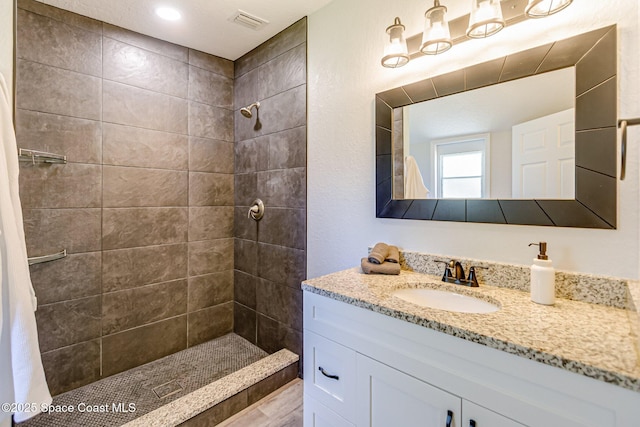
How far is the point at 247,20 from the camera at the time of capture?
6.29 ft

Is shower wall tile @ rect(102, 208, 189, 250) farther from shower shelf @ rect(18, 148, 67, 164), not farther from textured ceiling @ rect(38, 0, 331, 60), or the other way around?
textured ceiling @ rect(38, 0, 331, 60)

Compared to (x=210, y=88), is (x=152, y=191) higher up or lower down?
lower down

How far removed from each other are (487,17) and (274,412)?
84.5 inches

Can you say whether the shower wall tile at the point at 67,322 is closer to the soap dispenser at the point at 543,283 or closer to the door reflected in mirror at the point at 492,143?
the door reflected in mirror at the point at 492,143

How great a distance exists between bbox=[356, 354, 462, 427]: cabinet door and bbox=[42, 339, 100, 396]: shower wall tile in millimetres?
1840

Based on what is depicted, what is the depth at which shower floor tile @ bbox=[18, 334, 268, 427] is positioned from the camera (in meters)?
1.60

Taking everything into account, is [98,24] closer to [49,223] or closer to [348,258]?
[49,223]

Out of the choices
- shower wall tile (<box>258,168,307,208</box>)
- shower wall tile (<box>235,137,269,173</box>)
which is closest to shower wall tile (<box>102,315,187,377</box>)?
shower wall tile (<box>258,168,307,208</box>)

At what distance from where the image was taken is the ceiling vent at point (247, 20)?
6.10ft

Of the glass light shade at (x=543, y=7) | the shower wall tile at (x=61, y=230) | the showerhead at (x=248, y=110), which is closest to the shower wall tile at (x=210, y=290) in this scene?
the shower wall tile at (x=61, y=230)

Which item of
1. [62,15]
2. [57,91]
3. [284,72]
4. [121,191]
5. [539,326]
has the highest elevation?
[62,15]

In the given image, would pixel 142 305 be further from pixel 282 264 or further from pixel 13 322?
pixel 282 264

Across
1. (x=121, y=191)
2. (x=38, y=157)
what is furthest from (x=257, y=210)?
(x=38, y=157)

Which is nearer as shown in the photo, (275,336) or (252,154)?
(275,336)
